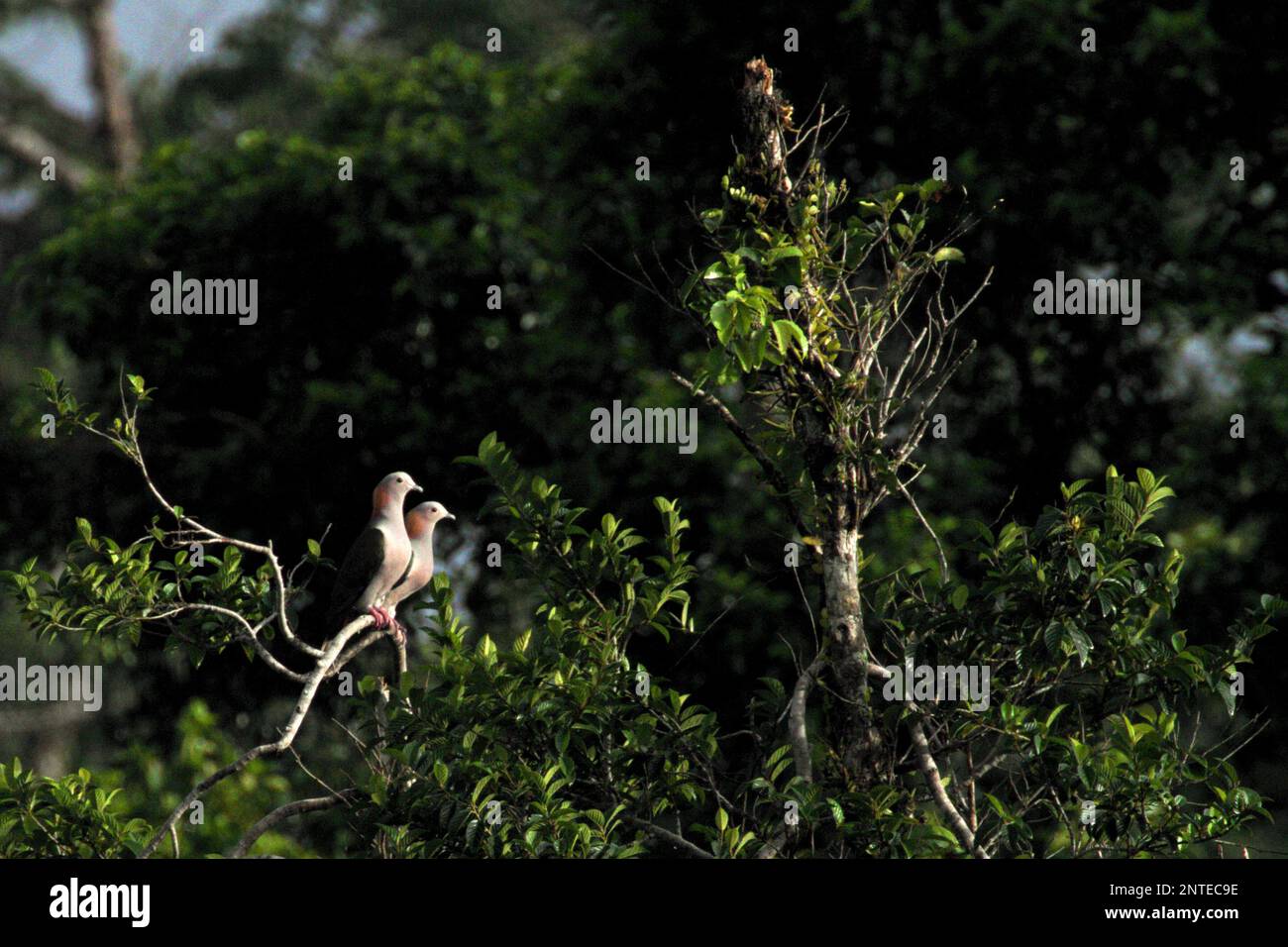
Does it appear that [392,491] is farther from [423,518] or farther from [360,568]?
[360,568]

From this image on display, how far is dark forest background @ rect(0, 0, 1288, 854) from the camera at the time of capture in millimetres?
12953

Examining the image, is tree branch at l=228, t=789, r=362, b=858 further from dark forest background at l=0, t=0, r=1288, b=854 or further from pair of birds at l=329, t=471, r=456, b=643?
dark forest background at l=0, t=0, r=1288, b=854

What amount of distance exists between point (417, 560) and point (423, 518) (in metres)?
0.21

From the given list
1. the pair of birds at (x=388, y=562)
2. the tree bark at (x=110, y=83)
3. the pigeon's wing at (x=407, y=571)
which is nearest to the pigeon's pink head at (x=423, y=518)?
the pair of birds at (x=388, y=562)

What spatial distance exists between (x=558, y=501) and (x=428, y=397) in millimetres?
9092

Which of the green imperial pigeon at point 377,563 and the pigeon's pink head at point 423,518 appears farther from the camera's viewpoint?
the pigeon's pink head at point 423,518

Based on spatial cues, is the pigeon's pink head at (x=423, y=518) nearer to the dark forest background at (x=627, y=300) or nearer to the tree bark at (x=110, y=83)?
the dark forest background at (x=627, y=300)

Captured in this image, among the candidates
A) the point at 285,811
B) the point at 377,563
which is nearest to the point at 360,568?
the point at 377,563

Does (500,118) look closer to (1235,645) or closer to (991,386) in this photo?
(991,386)

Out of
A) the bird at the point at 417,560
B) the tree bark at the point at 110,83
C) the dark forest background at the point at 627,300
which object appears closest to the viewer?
the bird at the point at 417,560

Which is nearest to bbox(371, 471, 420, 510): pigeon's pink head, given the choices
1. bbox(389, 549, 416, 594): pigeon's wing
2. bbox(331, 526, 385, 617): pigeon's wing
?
bbox(331, 526, 385, 617): pigeon's wing

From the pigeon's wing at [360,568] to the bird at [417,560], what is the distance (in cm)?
12

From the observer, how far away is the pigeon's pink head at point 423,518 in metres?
6.82
